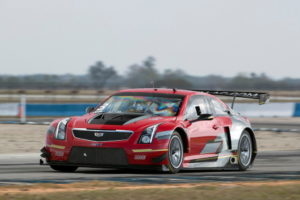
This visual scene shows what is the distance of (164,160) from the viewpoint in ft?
34.7

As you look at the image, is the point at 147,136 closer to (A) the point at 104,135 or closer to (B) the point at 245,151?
(A) the point at 104,135

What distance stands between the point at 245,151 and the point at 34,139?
29.9 feet

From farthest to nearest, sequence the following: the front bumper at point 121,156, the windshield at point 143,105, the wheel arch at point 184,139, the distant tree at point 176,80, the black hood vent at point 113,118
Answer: the distant tree at point 176,80
the windshield at point 143,105
the wheel arch at point 184,139
the black hood vent at point 113,118
the front bumper at point 121,156

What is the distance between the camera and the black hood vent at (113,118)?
10820 millimetres

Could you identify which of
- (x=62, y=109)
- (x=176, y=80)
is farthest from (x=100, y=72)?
(x=62, y=109)

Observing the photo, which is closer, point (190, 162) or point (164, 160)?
point (164, 160)

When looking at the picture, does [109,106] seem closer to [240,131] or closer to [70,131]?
[70,131]

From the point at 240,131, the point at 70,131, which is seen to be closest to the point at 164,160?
the point at 70,131

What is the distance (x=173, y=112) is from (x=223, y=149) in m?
1.32

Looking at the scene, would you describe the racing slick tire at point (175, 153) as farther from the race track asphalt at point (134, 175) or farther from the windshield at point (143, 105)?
the windshield at point (143, 105)

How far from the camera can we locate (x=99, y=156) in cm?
1059

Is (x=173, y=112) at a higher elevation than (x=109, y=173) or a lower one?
higher

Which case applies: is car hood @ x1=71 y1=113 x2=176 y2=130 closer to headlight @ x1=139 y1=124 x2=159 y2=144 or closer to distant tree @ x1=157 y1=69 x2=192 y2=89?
headlight @ x1=139 y1=124 x2=159 y2=144

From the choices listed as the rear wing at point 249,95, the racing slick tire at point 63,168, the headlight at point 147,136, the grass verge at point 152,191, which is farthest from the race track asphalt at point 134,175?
the rear wing at point 249,95
